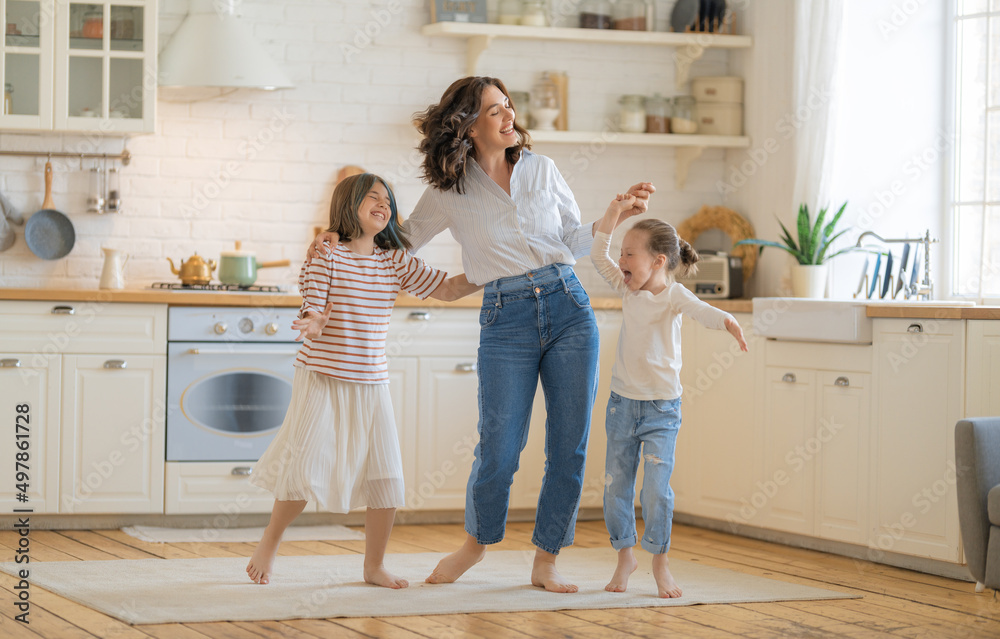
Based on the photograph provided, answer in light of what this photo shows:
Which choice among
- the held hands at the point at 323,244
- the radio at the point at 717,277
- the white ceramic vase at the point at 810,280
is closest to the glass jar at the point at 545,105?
the radio at the point at 717,277

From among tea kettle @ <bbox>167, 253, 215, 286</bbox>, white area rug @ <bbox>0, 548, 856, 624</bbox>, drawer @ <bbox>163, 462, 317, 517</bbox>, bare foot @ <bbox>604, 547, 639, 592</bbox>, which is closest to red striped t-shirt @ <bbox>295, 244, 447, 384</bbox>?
white area rug @ <bbox>0, 548, 856, 624</bbox>

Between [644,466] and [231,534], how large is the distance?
1.62 metres

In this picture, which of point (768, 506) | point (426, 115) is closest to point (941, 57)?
point (768, 506)

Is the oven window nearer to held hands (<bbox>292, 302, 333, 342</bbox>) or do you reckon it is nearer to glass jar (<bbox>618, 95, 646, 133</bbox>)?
held hands (<bbox>292, 302, 333, 342</bbox>)

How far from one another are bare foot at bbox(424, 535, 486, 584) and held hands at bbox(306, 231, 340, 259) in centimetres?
84

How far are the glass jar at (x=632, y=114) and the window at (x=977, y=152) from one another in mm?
1221

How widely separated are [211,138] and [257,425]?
1230mm

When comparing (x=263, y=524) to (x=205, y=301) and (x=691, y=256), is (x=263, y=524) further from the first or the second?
(x=691, y=256)

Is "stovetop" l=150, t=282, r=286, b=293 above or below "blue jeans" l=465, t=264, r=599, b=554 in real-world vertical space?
above

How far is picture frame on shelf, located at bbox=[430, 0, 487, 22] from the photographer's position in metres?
4.28

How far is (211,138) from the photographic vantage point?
4242mm

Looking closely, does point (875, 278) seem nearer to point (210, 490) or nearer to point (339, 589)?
point (339, 589)

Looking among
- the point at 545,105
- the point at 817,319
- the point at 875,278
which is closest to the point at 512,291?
the point at 817,319

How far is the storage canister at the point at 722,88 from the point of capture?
4.50 m
